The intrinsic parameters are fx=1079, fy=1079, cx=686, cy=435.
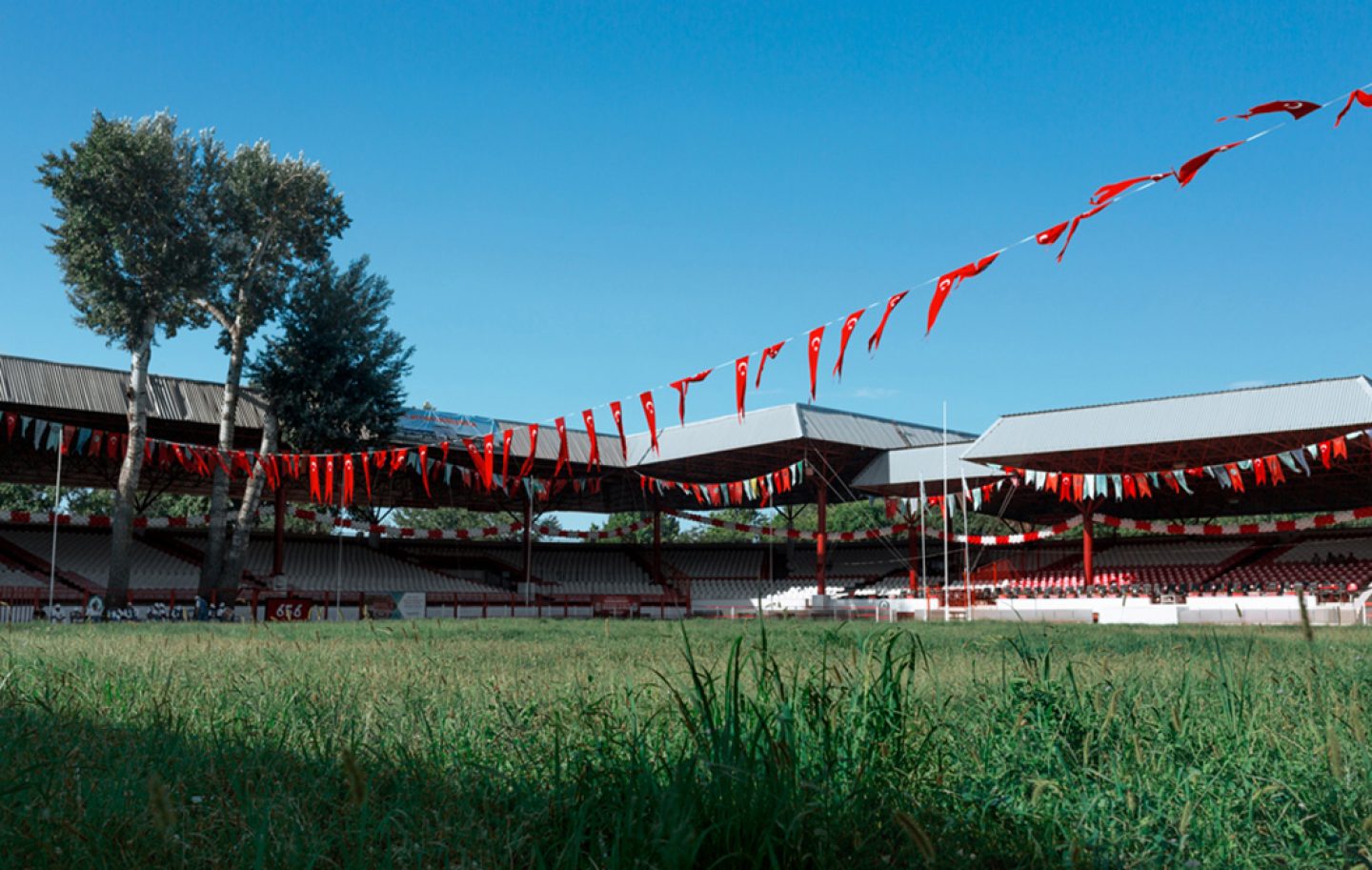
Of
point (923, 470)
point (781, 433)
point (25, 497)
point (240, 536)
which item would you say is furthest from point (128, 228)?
point (25, 497)

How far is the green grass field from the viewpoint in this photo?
2.85 m

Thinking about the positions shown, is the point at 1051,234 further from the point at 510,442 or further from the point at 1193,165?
the point at 510,442

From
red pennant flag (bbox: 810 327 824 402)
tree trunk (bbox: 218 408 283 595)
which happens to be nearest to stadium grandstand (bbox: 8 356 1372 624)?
tree trunk (bbox: 218 408 283 595)

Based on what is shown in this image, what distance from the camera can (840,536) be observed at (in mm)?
46969

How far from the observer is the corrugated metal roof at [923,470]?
37844 millimetres

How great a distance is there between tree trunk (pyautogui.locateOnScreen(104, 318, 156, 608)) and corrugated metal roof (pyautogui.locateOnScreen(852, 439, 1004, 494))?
2416 centimetres

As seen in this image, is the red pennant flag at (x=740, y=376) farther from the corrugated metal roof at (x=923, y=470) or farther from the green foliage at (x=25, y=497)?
the green foliage at (x=25, y=497)

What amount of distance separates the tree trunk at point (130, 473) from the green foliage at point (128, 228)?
44 cm

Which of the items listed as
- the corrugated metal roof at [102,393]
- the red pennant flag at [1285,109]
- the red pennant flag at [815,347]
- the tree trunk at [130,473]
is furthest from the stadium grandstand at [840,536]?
the red pennant flag at [1285,109]

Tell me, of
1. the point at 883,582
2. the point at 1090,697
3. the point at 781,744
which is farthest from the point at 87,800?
the point at 883,582

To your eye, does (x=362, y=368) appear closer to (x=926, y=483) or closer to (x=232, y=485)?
(x=232, y=485)

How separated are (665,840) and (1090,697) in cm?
266

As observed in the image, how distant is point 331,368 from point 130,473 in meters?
6.55

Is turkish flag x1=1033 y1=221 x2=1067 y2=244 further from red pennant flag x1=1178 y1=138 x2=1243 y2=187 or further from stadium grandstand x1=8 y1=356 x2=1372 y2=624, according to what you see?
stadium grandstand x1=8 y1=356 x2=1372 y2=624
